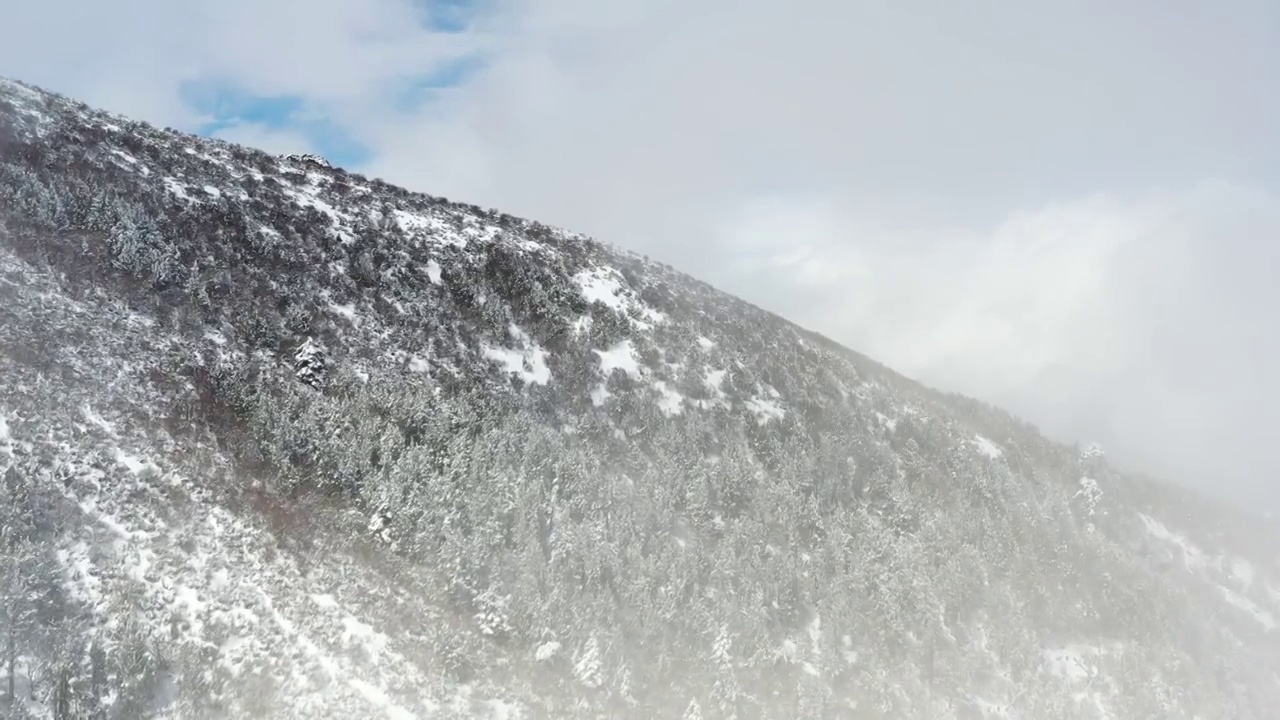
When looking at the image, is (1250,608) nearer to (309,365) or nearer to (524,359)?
(524,359)

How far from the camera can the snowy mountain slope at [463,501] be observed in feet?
55.6

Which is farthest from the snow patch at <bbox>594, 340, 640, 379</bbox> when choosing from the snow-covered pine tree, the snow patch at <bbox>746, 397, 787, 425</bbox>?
the snow-covered pine tree

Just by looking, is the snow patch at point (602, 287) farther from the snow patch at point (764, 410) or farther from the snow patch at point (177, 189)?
the snow patch at point (177, 189)

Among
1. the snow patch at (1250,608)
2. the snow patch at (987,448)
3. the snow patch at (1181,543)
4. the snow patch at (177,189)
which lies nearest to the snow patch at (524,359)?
the snow patch at (177,189)

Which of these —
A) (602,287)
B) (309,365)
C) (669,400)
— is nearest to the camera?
(309,365)

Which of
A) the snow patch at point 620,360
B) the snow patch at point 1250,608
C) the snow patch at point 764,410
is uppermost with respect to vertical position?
the snow patch at point 1250,608

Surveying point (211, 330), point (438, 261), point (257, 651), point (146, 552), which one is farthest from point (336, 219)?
point (257, 651)

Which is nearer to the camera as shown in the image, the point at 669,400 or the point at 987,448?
the point at 669,400

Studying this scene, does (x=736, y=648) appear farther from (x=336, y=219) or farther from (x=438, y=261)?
(x=336, y=219)

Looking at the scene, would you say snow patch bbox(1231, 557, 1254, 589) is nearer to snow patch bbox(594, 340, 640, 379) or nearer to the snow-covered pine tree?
snow patch bbox(594, 340, 640, 379)

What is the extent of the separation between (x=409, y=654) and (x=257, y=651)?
144 inches

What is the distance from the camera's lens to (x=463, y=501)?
22531mm

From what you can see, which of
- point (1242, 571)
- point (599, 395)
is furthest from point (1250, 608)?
point (599, 395)

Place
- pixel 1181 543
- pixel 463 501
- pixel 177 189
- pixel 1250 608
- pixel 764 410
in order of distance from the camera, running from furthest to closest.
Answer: pixel 1181 543
pixel 1250 608
pixel 764 410
pixel 177 189
pixel 463 501
